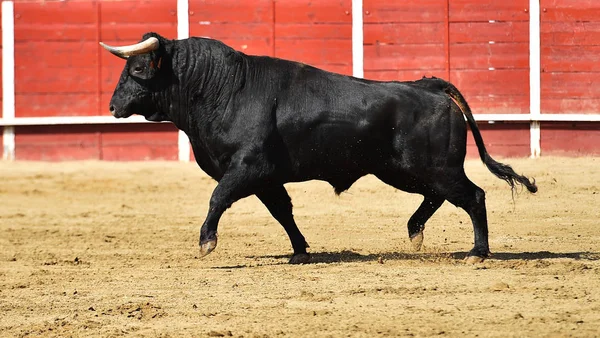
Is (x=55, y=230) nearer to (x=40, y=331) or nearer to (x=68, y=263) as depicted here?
(x=68, y=263)

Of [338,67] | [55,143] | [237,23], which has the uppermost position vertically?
[237,23]

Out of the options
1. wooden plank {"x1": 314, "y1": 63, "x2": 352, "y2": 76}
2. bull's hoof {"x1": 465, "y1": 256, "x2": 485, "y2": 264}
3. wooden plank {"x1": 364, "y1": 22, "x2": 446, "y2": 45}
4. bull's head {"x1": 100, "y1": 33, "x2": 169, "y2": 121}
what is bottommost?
bull's hoof {"x1": 465, "y1": 256, "x2": 485, "y2": 264}

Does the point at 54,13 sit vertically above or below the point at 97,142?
above

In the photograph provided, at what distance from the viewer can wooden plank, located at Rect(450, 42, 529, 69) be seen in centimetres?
1263

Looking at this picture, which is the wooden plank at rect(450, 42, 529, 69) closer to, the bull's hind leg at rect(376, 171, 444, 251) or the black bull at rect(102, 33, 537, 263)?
the bull's hind leg at rect(376, 171, 444, 251)

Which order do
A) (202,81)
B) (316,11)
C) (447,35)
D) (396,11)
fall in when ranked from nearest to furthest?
1. (202,81)
2. (447,35)
3. (396,11)
4. (316,11)

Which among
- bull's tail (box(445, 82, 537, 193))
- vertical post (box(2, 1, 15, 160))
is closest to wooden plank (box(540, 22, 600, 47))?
bull's tail (box(445, 82, 537, 193))

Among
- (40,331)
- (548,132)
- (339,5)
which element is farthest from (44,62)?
(40,331)

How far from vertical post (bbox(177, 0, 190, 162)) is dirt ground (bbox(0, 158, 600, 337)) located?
79 centimetres

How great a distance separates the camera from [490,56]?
41.5 feet

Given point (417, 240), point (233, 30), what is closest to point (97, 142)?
point (233, 30)

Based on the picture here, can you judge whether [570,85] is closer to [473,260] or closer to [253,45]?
[253,45]

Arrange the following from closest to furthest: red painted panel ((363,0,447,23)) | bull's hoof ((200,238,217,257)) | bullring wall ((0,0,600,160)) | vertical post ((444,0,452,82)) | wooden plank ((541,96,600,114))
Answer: bull's hoof ((200,238,217,257))
wooden plank ((541,96,600,114))
bullring wall ((0,0,600,160))
vertical post ((444,0,452,82))
red painted panel ((363,0,447,23))

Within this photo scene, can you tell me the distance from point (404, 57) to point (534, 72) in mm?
1365
